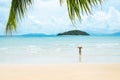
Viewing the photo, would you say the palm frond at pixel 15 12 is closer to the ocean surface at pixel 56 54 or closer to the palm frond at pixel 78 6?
the palm frond at pixel 78 6

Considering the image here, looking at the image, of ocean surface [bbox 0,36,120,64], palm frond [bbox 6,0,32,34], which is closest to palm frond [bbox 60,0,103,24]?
palm frond [bbox 6,0,32,34]

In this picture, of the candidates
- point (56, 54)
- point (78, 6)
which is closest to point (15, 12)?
point (78, 6)

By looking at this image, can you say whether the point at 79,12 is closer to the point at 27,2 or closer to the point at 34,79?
the point at 27,2

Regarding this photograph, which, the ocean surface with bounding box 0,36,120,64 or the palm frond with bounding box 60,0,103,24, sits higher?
the palm frond with bounding box 60,0,103,24

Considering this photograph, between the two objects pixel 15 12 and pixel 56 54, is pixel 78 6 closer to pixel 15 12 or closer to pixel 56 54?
pixel 15 12

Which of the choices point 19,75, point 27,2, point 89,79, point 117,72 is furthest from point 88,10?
point 117,72

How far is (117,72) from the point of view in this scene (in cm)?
1045

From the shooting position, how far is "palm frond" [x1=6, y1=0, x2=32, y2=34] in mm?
2336

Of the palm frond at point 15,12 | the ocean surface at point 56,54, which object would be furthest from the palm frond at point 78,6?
the ocean surface at point 56,54

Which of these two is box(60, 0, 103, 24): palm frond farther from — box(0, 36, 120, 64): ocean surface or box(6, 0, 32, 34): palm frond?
box(0, 36, 120, 64): ocean surface

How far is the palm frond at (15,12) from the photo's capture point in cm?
234

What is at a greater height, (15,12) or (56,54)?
(15,12)

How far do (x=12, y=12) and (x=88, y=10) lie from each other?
500mm

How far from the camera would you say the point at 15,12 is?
7.72 ft
